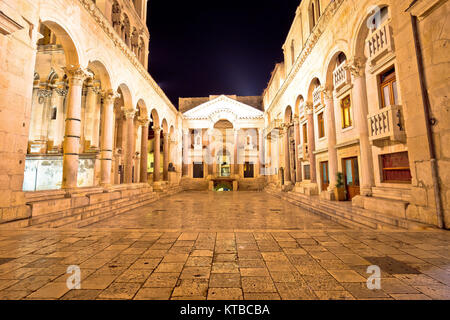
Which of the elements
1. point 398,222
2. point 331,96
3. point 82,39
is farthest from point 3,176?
point 331,96

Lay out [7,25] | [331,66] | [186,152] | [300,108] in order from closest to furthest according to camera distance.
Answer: [7,25], [331,66], [300,108], [186,152]

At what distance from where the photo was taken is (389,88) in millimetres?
7223

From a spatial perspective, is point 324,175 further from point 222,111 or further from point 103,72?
point 222,111

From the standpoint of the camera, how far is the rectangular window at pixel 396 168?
6.60 meters

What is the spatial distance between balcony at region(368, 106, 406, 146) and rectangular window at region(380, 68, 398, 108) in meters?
0.89

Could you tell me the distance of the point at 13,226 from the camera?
5219 mm

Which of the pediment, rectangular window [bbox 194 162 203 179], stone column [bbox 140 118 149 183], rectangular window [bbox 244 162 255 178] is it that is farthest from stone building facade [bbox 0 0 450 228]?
rectangular window [bbox 244 162 255 178]

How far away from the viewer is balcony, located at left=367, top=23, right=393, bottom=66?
257 inches

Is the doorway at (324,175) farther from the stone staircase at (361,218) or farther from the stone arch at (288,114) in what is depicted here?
the stone arch at (288,114)

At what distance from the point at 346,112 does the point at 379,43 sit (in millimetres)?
3567

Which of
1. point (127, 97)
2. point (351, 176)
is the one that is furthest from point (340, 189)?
point (127, 97)

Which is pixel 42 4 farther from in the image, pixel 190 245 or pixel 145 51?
pixel 145 51

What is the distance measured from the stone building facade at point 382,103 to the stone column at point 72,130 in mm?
10704

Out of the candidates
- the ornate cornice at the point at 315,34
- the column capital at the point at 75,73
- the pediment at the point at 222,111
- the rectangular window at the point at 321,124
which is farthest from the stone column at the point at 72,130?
the pediment at the point at 222,111
